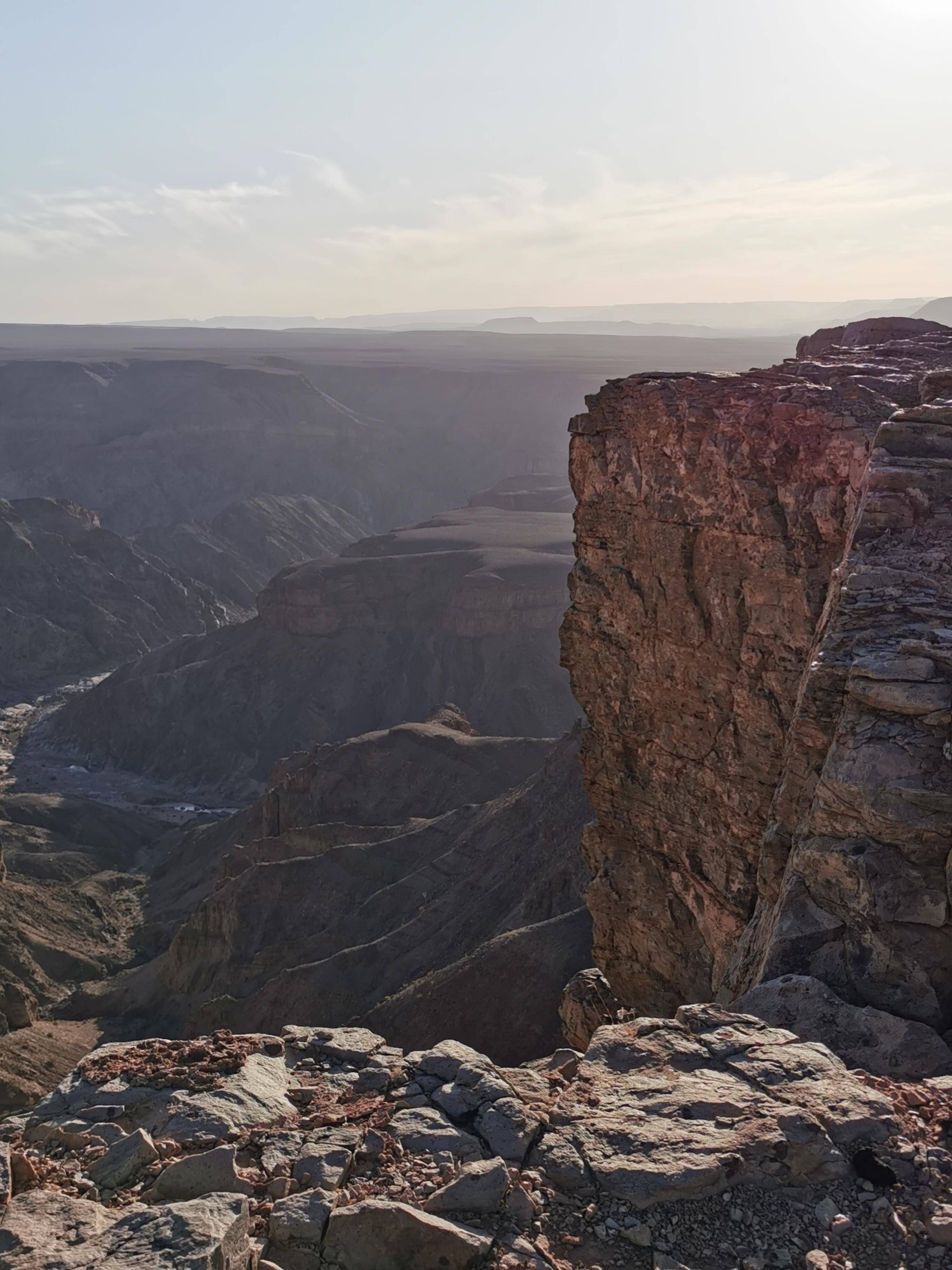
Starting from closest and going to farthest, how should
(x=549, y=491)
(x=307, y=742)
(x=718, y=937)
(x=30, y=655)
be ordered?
(x=718, y=937), (x=307, y=742), (x=30, y=655), (x=549, y=491)

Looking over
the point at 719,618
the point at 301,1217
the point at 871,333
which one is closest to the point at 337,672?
the point at 871,333

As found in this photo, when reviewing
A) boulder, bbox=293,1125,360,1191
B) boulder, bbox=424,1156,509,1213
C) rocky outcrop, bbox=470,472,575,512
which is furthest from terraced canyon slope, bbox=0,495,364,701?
boulder, bbox=424,1156,509,1213

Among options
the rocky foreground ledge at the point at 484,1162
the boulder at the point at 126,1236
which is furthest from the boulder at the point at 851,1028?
the boulder at the point at 126,1236

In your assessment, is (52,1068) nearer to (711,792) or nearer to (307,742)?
(711,792)

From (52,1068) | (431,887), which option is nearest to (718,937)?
(431,887)

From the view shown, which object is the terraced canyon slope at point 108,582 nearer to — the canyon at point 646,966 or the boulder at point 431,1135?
the canyon at point 646,966

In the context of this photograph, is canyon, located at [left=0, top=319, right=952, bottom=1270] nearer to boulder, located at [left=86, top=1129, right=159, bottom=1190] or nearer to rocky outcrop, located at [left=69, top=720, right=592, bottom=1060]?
boulder, located at [left=86, top=1129, right=159, bottom=1190]

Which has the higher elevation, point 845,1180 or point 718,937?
point 845,1180

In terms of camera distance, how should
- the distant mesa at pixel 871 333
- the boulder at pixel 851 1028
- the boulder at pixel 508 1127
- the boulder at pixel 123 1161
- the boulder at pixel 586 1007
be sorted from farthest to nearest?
the distant mesa at pixel 871 333, the boulder at pixel 586 1007, the boulder at pixel 851 1028, the boulder at pixel 508 1127, the boulder at pixel 123 1161
